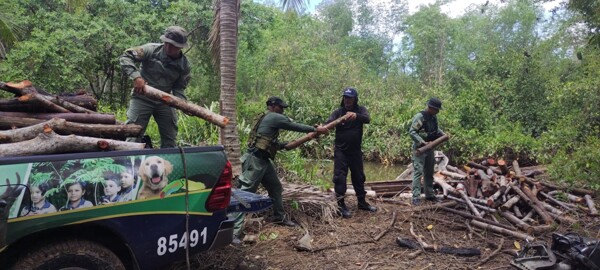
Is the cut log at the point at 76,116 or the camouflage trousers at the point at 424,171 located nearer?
the cut log at the point at 76,116

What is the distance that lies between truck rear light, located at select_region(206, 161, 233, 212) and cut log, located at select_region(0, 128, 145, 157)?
63 cm

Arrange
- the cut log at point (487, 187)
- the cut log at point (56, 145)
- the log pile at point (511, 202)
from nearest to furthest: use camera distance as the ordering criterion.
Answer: the cut log at point (56, 145) → the log pile at point (511, 202) → the cut log at point (487, 187)

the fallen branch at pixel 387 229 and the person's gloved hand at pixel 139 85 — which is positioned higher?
the person's gloved hand at pixel 139 85

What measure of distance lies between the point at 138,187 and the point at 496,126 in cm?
1702

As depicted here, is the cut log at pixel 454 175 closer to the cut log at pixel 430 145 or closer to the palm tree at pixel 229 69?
the cut log at pixel 430 145

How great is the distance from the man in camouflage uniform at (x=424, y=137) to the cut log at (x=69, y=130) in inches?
194

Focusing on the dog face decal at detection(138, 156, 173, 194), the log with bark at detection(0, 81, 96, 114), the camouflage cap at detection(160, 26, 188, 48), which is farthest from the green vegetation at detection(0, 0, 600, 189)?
the dog face decal at detection(138, 156, 173, 194)

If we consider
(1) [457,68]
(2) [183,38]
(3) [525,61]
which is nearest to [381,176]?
(3) [525,61]

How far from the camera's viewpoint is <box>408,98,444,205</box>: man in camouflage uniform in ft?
23.9

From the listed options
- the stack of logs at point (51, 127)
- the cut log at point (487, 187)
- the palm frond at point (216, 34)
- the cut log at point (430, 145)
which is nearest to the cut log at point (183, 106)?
the stack of logs at point (51, 127)

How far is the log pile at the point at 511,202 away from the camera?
6371mm

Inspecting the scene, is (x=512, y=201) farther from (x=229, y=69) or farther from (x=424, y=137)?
(x=229, y=69)

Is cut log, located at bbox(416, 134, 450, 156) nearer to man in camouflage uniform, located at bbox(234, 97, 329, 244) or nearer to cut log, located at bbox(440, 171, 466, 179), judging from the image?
cut log, located at bbox(440, 171, 466, 179)

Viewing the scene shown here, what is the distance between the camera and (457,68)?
33.5m
